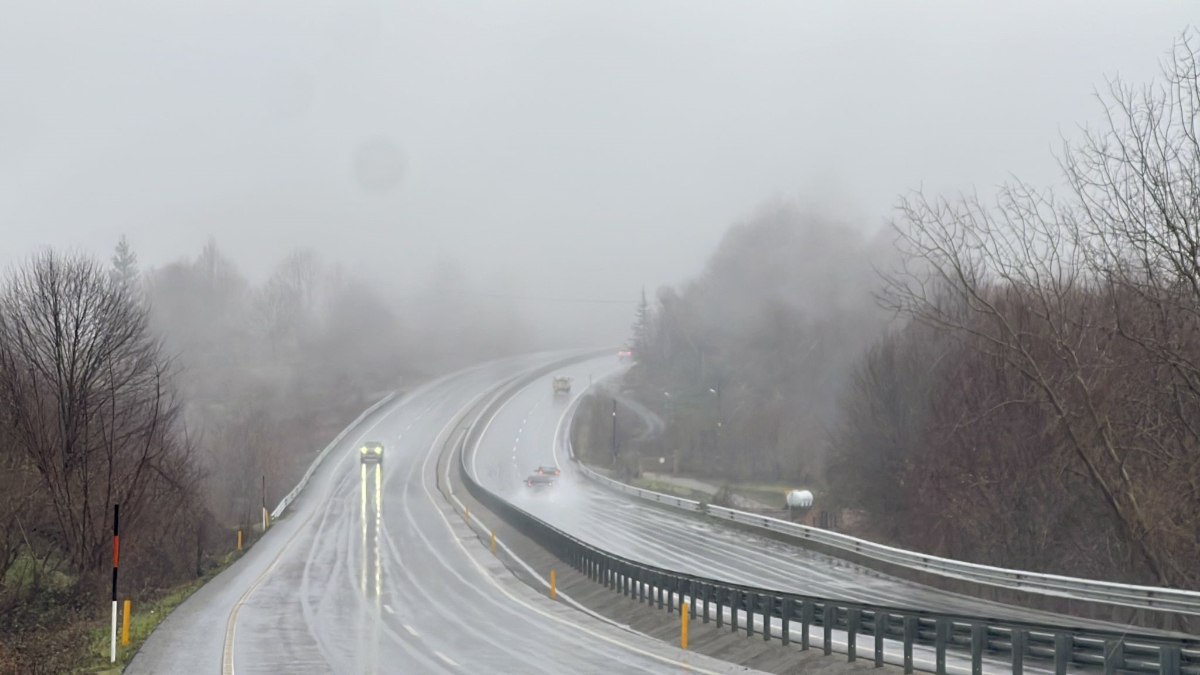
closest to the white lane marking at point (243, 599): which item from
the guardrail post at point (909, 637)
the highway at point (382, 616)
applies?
the highway at point (382, 616)

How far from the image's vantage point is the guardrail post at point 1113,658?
14805mm

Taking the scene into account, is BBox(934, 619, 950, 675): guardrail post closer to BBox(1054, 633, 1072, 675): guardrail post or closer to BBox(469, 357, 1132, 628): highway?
BBox(1054, 633, 1072, 675): guardrail post

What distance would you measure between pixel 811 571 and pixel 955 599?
25.5 ft

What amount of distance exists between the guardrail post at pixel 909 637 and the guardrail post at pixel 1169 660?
4589mm

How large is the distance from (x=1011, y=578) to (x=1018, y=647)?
54.2 ft

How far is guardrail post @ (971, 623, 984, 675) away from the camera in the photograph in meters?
17.0

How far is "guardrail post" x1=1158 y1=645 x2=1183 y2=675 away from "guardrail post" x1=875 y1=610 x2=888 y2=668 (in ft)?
17.3

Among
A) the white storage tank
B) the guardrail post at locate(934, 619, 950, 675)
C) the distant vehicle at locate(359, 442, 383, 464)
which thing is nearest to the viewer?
the guardrail post at locate(934, 619, 950, 675)

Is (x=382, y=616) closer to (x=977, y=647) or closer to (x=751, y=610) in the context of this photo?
(x=751, y=610)

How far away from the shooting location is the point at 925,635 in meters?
18.5

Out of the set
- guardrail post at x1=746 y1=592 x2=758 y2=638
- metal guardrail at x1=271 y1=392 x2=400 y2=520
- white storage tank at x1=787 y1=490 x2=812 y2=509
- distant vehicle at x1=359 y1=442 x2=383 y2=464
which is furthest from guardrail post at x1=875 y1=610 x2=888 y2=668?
distant vehicle at x1=359 y1=442 x2=383 y2=464

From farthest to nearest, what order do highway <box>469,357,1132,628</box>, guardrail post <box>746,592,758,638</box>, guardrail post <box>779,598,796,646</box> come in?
1. highway <box>469,357,1132,628</box>
2. guardrail post <box>746,592,758,638</box>
3. guardrail post <box>779,598,796,646</box>

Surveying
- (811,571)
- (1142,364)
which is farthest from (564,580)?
(1142,364)

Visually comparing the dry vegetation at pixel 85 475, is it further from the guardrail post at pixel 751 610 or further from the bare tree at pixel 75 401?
the guardrail post at pixel 751 610
